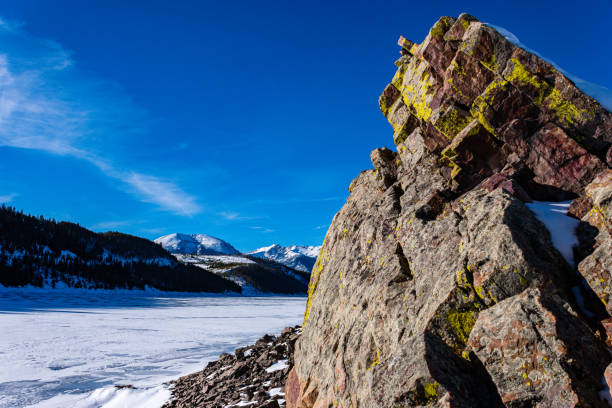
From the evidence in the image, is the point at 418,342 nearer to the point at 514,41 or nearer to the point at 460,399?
the point at 460,399

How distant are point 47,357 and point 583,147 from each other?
129ft

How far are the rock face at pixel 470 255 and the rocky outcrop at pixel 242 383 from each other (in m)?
2.27

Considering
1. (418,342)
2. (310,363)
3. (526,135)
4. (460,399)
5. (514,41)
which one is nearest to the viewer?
(460,399)

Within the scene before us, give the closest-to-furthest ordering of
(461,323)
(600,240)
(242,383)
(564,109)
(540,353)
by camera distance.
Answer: (540,353)
(600,240)
(461,323)
(564,109)
(242,383)

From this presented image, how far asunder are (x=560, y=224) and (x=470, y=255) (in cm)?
221

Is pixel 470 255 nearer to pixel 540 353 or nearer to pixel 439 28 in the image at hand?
pixel 540 353

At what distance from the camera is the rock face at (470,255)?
6195mm

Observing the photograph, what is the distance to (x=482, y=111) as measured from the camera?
10664 millimetres

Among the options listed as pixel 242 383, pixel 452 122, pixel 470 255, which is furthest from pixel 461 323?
pixel 242 383

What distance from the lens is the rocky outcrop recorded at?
583 inches

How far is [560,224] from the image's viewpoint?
8062 mm

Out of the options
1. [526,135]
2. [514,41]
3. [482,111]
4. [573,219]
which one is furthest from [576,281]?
[514,41]

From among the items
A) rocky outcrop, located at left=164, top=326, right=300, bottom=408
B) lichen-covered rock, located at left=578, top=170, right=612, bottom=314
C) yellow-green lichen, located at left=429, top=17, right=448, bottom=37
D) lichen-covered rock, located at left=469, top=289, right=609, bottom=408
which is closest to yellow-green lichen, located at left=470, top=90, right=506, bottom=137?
lichen-covered rock, located at left=578, top=170, right=612, bottom=314

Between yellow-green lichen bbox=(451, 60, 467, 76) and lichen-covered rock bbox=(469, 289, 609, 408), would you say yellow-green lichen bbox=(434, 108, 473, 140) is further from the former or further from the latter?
lichen-covered rock bbox=(469, 289, 609, 408)
